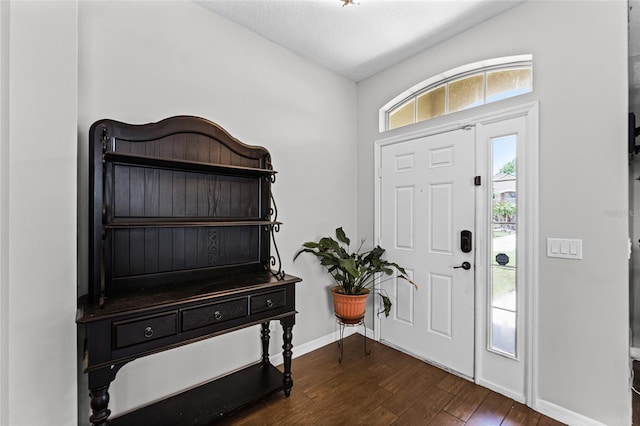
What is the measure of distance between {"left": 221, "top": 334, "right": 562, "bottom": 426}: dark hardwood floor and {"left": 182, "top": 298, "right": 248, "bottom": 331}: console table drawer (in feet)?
2.29

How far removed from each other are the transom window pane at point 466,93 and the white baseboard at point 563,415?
7.12 ft

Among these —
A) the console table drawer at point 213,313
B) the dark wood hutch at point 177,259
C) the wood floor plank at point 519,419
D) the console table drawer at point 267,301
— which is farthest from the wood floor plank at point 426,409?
the console table drawer at point 213,313

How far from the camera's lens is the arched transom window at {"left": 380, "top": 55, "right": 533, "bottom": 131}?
2.12 m

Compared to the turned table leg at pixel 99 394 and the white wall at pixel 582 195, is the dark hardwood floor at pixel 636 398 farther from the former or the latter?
the turned table leg at pixel 99 394

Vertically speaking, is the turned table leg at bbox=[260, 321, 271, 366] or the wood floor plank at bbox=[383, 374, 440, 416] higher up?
the turned table leg at bbox=[260, 321, 271, 366]

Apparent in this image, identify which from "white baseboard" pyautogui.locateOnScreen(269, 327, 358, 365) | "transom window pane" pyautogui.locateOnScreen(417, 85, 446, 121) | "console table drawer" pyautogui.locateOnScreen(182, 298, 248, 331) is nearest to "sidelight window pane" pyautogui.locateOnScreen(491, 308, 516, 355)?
"white baseboard" pyautogui.locateOnScreen(269, 327, 358, 365)

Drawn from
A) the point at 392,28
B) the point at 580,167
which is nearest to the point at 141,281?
the point at 392,28

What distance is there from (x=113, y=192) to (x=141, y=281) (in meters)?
0.55

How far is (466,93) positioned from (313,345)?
8.58 feet

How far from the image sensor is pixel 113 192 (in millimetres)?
A: 1686

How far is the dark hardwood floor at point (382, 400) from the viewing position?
183 cm

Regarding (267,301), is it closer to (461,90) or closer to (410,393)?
(410,393)

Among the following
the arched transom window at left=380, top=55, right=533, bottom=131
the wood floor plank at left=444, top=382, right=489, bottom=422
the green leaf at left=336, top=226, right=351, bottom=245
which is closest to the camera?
the wood floor plank at left=444, top=382, right=489, bottom=422

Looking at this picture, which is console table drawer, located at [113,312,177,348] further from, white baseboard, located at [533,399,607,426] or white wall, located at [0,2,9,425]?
white baseboard, located at [533,399,607,426]
